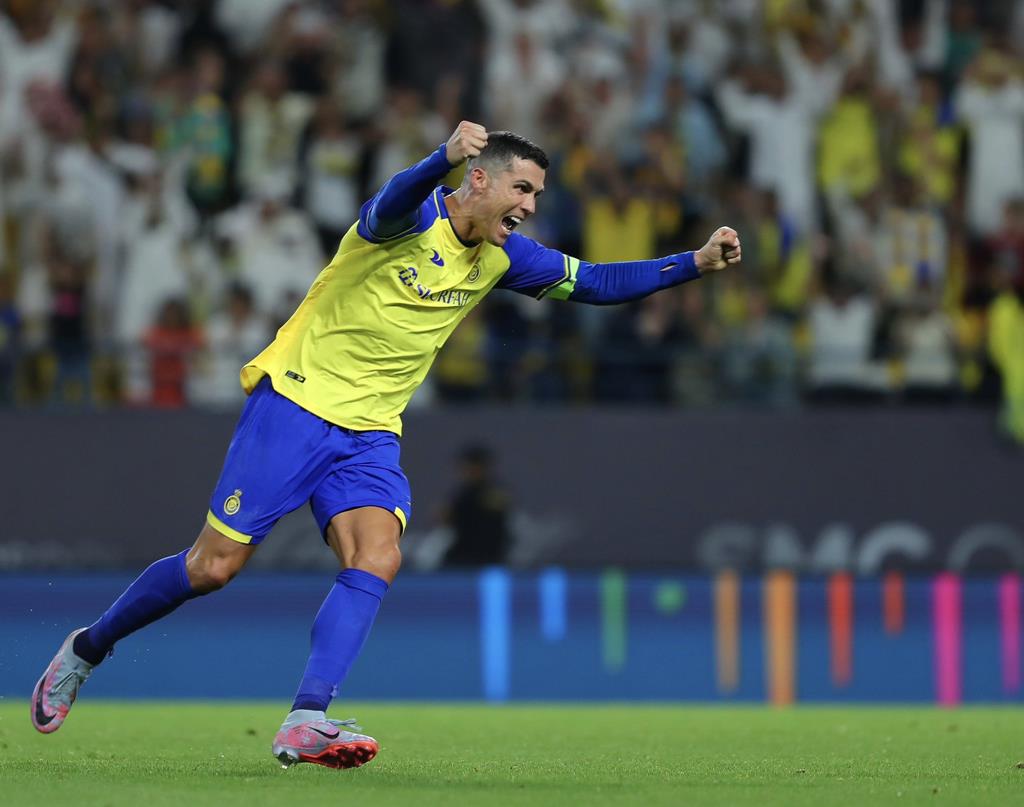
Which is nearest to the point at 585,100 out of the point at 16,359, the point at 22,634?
the point at 16,359

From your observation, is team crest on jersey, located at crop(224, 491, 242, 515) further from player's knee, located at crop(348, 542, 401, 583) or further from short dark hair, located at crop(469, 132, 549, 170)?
short dark hair, located at crop(469, 132, 549, 170)

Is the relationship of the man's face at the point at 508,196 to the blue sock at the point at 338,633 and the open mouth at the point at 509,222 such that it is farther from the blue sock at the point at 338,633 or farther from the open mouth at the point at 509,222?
the blue sock at the point at 338,633

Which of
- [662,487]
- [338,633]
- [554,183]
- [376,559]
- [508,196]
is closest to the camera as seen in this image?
[338,633]

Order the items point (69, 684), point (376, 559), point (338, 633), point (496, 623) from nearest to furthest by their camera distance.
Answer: point (338, 633), point (376, 559), point (69, 684), point (496, 623)

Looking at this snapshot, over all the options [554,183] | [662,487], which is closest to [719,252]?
[662,487]

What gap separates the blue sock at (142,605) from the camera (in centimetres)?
736

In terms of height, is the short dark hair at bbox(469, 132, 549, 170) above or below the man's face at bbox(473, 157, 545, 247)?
above

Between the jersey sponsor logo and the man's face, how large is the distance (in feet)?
0.96

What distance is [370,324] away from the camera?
7.40m

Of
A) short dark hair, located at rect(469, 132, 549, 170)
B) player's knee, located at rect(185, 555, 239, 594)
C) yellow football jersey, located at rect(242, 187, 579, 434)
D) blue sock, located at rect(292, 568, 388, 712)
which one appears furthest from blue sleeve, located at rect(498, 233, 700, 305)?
player's knee, located at rect(185, 555, 239, 594)

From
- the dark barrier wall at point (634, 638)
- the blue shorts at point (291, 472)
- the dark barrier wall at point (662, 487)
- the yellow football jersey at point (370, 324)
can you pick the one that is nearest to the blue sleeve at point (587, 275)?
the yellow football jersey at point (370, 324)

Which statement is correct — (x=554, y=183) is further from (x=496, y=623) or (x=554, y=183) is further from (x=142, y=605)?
(x=142, y=605)

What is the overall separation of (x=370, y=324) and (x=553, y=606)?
634 cm

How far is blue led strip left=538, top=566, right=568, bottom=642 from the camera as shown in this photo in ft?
44.1
